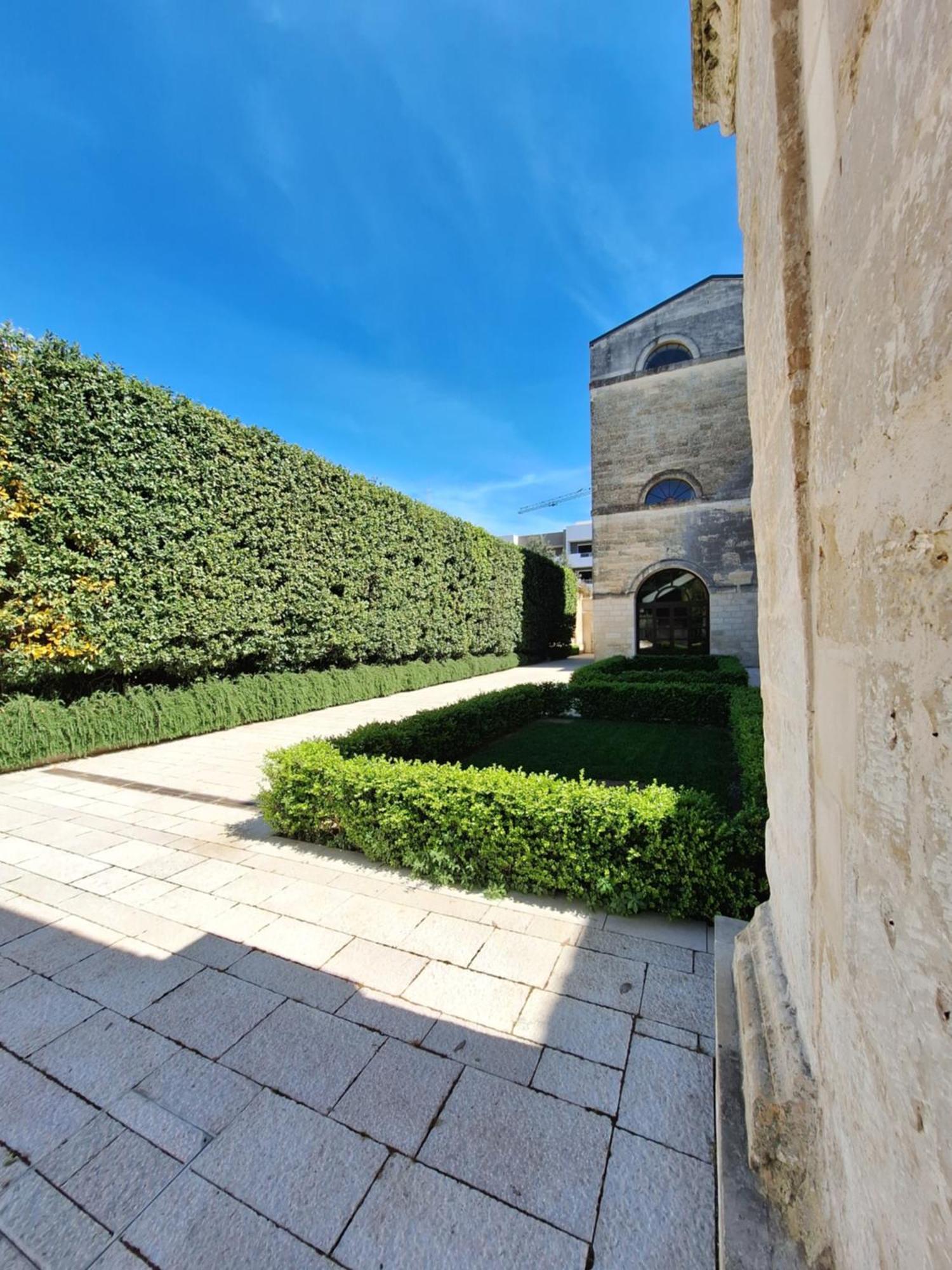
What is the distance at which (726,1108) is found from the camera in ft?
5.23

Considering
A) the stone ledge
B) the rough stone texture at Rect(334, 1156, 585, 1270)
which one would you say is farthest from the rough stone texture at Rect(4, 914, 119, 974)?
the stone ledge

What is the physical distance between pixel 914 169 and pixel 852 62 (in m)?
0.41

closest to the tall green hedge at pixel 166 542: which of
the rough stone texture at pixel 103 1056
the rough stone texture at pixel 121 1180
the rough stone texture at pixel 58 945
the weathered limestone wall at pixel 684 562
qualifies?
the rough stone texture at pixel 58 945

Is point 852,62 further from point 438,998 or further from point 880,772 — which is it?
point 438,998

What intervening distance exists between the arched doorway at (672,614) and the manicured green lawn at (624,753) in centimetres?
885

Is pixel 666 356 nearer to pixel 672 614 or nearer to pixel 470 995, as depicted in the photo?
pixel 672 614

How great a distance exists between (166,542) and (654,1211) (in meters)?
8.87

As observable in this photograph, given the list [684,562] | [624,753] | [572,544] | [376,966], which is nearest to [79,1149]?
[376,966]

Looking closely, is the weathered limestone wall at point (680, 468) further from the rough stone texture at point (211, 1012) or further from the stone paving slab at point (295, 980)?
the rough stone texture at point (211, 1012)

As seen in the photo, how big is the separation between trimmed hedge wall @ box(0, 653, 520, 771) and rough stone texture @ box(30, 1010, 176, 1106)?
5.60m

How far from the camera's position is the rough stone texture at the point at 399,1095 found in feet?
5.75

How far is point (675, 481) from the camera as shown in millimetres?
16859

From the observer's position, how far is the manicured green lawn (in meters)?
5.76

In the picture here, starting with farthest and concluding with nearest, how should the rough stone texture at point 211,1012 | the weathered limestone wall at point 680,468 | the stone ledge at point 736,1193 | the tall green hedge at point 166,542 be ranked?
the weathered limestone wall at point 680,468 → the tall green hedge at point 166,542 → the rough stone texture at point 211,1012 → the stone ledge at point 736,1193
